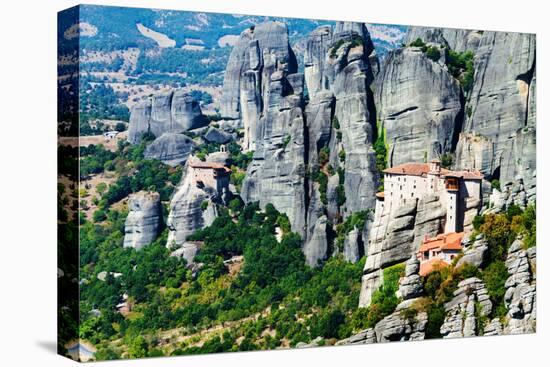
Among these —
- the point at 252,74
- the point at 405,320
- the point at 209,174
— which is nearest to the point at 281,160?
the point at 209,174

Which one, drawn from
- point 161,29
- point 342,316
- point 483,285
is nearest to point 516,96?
point 483,285

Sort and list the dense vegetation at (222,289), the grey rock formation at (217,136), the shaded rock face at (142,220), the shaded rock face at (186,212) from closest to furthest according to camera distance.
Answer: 1. the dense vegetation at (222,289)
2. the shaded rock face at (142,220)
3. the shaded rock face at (186,212)
4. the grey rock formation at (217,136)

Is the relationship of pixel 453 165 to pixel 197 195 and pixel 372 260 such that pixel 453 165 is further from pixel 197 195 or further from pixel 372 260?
pixel 197 195

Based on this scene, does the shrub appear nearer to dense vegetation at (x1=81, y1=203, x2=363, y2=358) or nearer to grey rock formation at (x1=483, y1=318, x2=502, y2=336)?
dense vegetation at (x1=81, y1=203, x2=363, y2=358)

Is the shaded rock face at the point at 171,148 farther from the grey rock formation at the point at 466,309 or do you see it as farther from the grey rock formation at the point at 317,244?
the grey rock formation at the point at 466,309

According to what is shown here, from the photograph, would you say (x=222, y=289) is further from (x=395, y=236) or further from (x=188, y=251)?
(x=395, y=236)

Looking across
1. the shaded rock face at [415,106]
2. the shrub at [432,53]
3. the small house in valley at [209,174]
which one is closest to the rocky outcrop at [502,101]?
the shaded rock face at [415,106]
